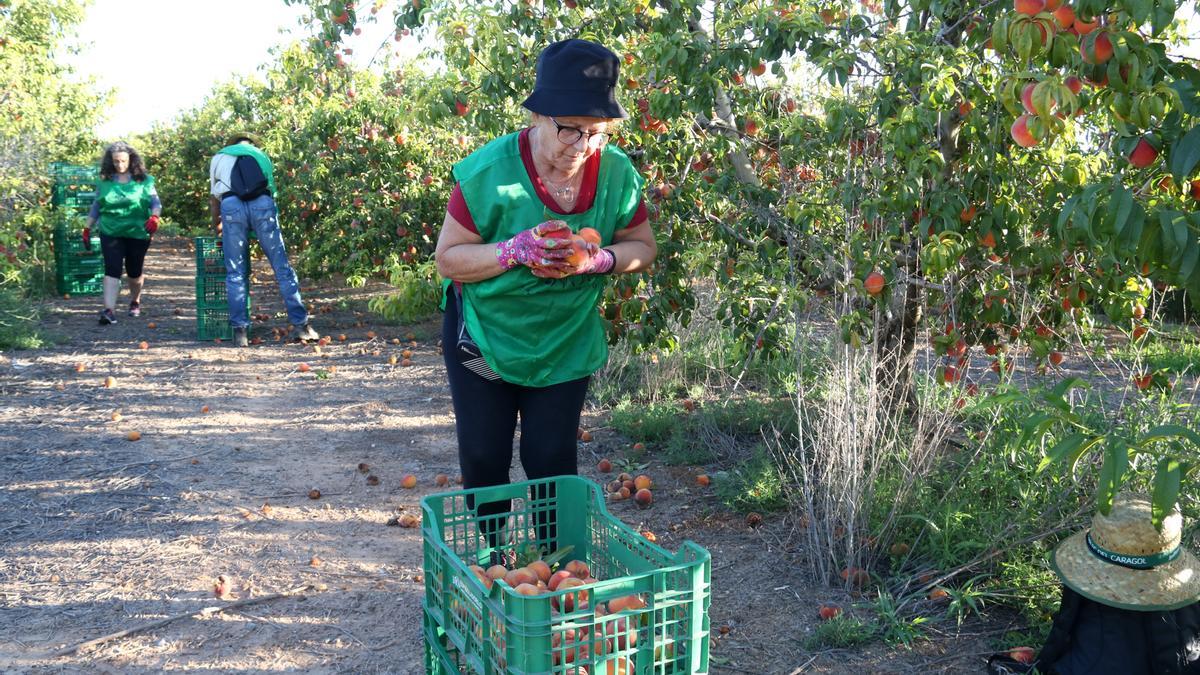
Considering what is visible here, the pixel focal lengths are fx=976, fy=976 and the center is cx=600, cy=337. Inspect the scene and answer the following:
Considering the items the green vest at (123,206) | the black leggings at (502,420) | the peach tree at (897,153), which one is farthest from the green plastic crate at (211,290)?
the black leggings at (502,420)

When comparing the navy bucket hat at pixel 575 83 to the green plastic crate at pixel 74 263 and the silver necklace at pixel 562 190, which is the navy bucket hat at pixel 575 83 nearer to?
the silver necklace at pixel 562 190

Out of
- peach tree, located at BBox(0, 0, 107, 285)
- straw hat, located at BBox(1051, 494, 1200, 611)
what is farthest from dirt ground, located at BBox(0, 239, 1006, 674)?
peach tree, located at BBox(0, 0, 107, 285)

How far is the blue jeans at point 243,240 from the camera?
25.8ft

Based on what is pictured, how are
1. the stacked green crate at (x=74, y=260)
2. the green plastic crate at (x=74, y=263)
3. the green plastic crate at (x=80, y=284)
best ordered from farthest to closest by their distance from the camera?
the green plastic crate at (x=80, y=284) → the green plastic crate at (x=74, y=263) → the stacked green crate at (x=74, y=260)

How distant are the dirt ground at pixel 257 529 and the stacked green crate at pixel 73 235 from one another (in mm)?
3042

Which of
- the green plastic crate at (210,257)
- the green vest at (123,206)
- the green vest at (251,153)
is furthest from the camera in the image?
the green vest at (123,206)

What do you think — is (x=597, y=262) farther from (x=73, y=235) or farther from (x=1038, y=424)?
(x=73, y=235)

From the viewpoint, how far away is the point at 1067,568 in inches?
108

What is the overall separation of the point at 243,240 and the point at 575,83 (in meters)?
A: 6.09

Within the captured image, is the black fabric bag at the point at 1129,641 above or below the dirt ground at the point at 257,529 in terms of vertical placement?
above

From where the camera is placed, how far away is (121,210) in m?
8.56

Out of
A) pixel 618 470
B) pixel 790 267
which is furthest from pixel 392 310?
pixel 790 267

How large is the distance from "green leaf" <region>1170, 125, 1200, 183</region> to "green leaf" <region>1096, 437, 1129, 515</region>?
576 mm

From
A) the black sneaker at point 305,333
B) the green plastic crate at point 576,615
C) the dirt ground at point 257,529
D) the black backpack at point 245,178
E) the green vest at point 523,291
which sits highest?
the black backpack at point 245,178
